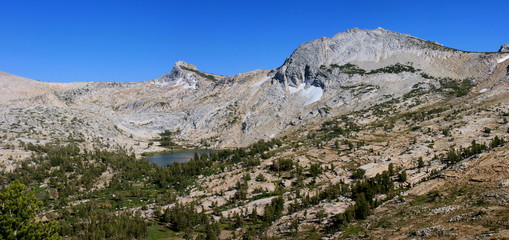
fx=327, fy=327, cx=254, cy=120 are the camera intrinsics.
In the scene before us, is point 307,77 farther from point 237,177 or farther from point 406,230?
point 406,230

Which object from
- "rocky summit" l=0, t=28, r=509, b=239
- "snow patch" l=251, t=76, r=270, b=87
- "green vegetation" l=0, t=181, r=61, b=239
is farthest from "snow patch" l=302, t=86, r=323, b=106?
"green vegetation" l=0, t=181, r=61, b=239

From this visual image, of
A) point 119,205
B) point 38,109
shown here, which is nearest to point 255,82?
point 38,109

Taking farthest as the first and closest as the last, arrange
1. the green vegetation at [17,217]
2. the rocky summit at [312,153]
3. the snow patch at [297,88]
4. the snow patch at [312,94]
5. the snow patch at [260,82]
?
the snow patch at [260,82]
the snow patch at [297,88]
the snow patch at [312,94]
the rocky summit at [312,153]
the green vegetation at [17,217]

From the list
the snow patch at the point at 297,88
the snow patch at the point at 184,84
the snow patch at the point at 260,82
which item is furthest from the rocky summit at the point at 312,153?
the snow patch at the point at 184,84

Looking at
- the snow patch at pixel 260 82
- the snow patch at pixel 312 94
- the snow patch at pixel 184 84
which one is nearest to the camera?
the snow patch at pixel 312 94

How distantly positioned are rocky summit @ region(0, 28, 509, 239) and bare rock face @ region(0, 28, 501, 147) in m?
0.59

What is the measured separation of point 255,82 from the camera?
418 feet

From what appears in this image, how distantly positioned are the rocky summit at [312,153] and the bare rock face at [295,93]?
590 mm

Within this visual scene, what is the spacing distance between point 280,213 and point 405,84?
81.8 metres

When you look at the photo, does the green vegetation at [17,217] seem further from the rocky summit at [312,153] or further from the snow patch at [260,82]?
the snow patch at [260,82]

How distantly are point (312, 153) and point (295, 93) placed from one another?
67.8 metres

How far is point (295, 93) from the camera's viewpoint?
4331 inches

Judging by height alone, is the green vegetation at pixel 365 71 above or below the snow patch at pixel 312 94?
above

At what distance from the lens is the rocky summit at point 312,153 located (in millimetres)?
20391
